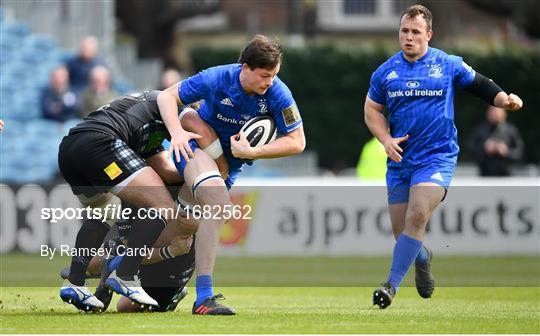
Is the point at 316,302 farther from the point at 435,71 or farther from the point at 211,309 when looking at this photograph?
the point at 435,71

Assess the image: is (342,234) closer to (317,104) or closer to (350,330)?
(350,330)

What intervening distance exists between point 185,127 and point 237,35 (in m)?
28.0

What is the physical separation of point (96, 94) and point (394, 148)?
1048 centimetres

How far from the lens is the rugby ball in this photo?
392 inches

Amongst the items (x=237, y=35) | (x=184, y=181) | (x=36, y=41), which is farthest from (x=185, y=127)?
(x=237, y=35)

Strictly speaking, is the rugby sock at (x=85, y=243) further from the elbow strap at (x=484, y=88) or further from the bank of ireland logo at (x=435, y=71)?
the elbow strap at (x=484, y=88)

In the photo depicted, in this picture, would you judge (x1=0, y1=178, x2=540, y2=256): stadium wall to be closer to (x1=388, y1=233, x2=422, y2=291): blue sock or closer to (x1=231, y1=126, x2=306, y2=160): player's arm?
(x1=388, y1=233, x2=422, y2=291): blue sock

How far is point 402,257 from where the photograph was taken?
10727 mm

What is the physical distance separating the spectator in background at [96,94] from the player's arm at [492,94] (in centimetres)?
1040

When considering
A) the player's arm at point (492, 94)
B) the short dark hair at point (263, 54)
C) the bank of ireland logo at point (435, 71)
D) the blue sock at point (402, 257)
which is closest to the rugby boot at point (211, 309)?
the blue sock at point (402, 257)

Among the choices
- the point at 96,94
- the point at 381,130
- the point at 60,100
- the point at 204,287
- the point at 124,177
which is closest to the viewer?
the point at 204,287

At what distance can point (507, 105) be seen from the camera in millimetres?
10727

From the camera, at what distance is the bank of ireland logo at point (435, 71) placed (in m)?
10.9

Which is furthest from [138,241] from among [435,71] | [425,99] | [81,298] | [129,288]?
[435,71]
